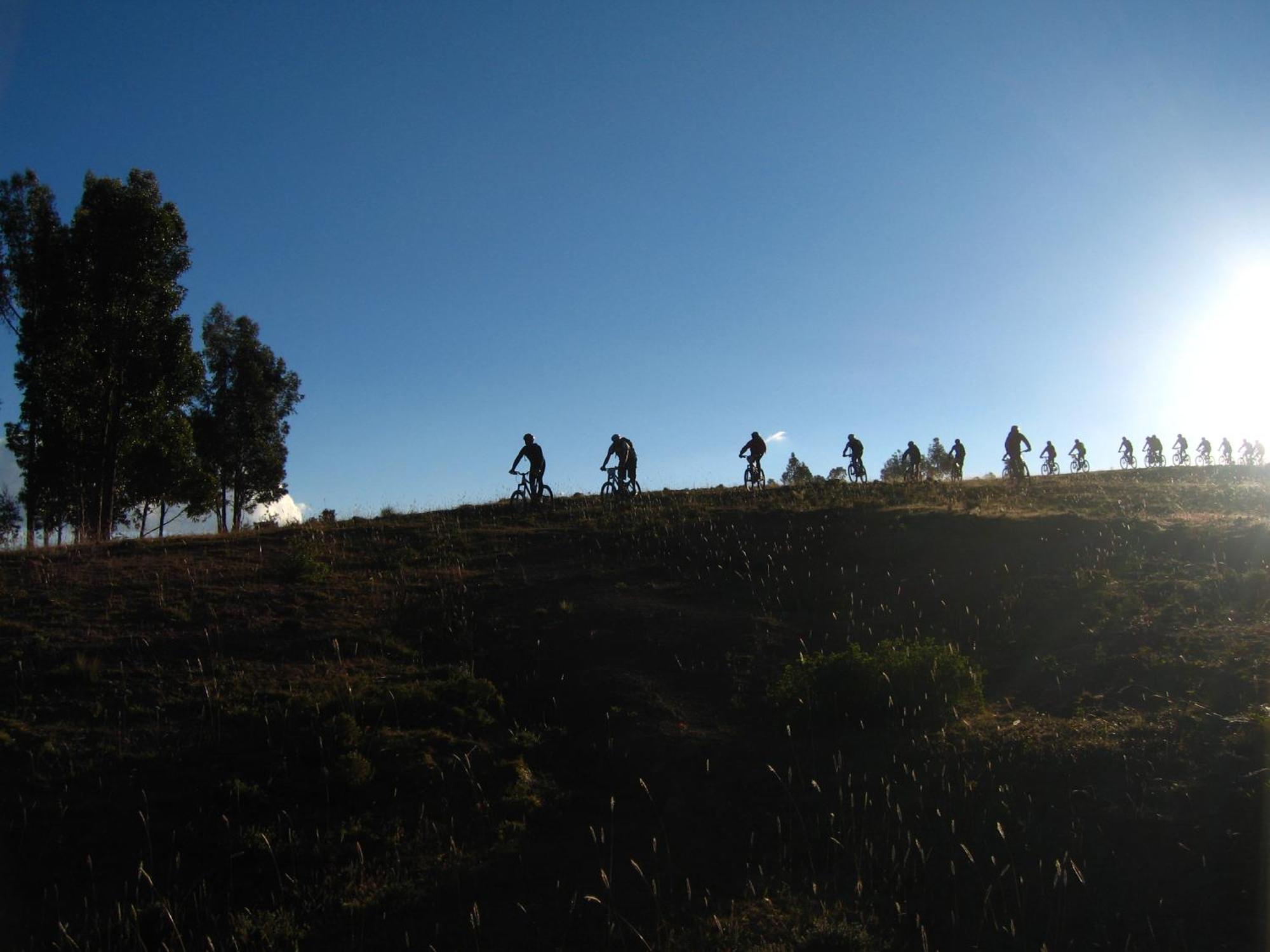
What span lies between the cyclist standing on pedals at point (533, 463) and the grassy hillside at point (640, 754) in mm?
8207

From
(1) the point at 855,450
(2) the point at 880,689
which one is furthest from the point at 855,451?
(2) the point at 880,689

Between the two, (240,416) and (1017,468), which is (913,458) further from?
(240,416)

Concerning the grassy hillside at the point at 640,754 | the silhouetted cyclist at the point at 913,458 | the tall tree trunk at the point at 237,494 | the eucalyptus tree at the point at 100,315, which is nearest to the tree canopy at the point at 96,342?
the eucalyptus tree at the point at 100,315

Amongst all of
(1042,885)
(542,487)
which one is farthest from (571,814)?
(542,487)

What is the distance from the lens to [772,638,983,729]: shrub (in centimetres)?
988

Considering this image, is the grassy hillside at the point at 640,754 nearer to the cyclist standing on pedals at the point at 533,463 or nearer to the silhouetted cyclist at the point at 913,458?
the cyclist standing on pedals at the point at 533,463

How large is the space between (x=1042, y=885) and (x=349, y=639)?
9108 mm

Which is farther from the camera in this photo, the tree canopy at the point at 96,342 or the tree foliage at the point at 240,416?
the tree foliage at the point at 240,416

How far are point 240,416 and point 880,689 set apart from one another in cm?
3652

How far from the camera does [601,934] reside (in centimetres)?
625

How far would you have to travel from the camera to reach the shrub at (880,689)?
9.88 metres

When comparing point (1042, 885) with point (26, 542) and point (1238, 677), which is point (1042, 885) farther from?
point (26, 542)

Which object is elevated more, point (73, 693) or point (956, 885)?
point (73, 693)

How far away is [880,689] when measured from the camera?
33.0 feet
